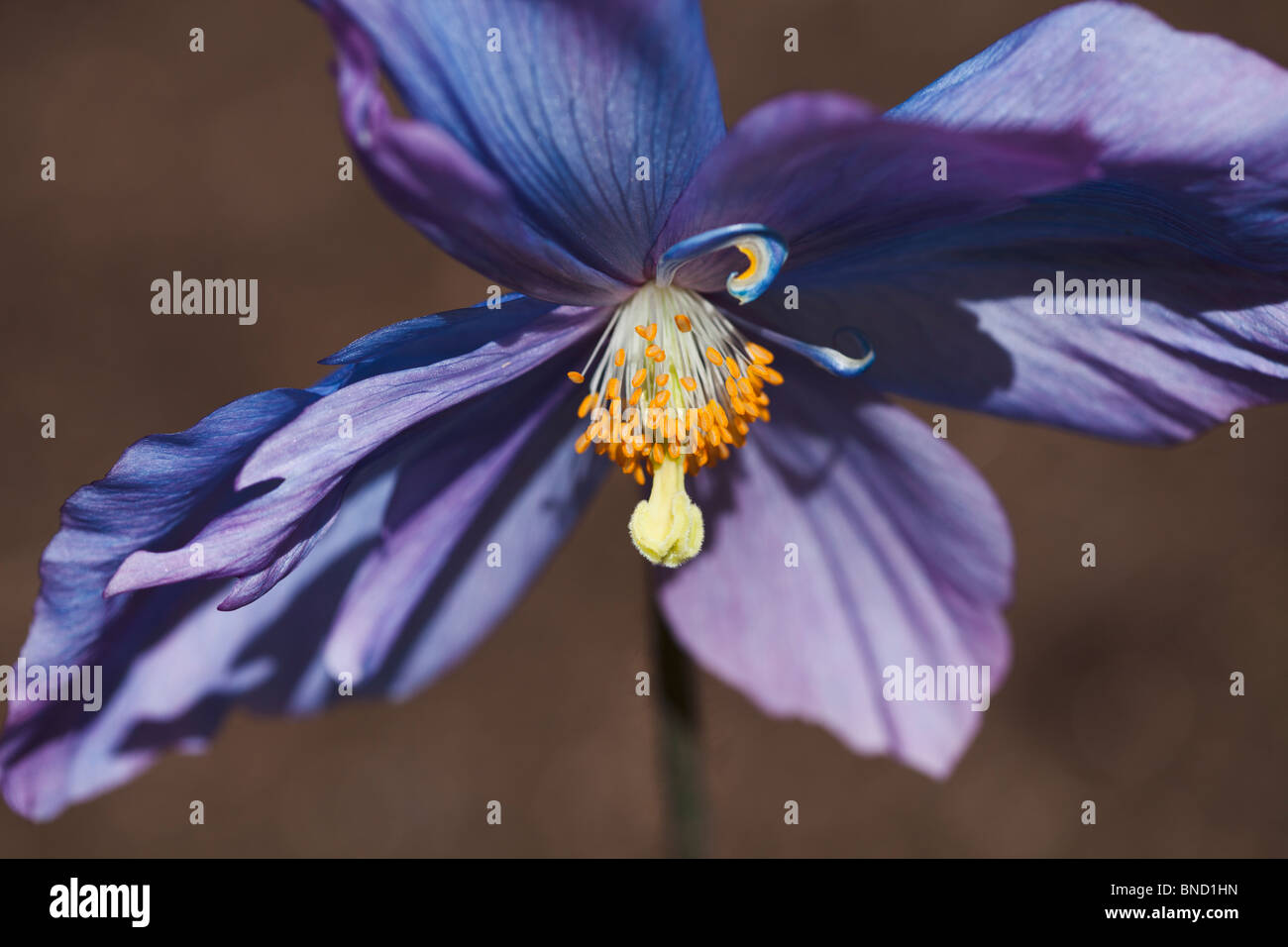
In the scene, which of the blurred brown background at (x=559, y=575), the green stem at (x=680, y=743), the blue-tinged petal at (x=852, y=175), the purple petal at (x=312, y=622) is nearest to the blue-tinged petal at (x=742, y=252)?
the blue-tinged petal at (x=852, y=175)

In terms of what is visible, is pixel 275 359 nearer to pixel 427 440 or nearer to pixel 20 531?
pixel 20 531

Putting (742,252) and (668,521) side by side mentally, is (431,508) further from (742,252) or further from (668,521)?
(742,252)

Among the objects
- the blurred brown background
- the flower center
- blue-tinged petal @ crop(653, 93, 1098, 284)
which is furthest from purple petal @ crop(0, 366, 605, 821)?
the blurred brown background

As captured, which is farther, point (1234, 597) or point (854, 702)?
point (1234, 597)

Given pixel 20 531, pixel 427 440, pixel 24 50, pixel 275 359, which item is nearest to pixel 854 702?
pixel 427 440

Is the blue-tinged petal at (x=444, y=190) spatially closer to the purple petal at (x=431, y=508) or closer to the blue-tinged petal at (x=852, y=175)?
the blue-tinged petal at (x=852, y=175)

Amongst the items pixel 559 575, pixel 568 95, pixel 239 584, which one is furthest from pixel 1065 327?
pixel 559 575

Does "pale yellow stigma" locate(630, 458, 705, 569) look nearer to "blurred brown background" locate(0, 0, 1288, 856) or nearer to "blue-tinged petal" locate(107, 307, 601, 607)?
"blue-tinged petal" locate(107, 307, 601, 607)
